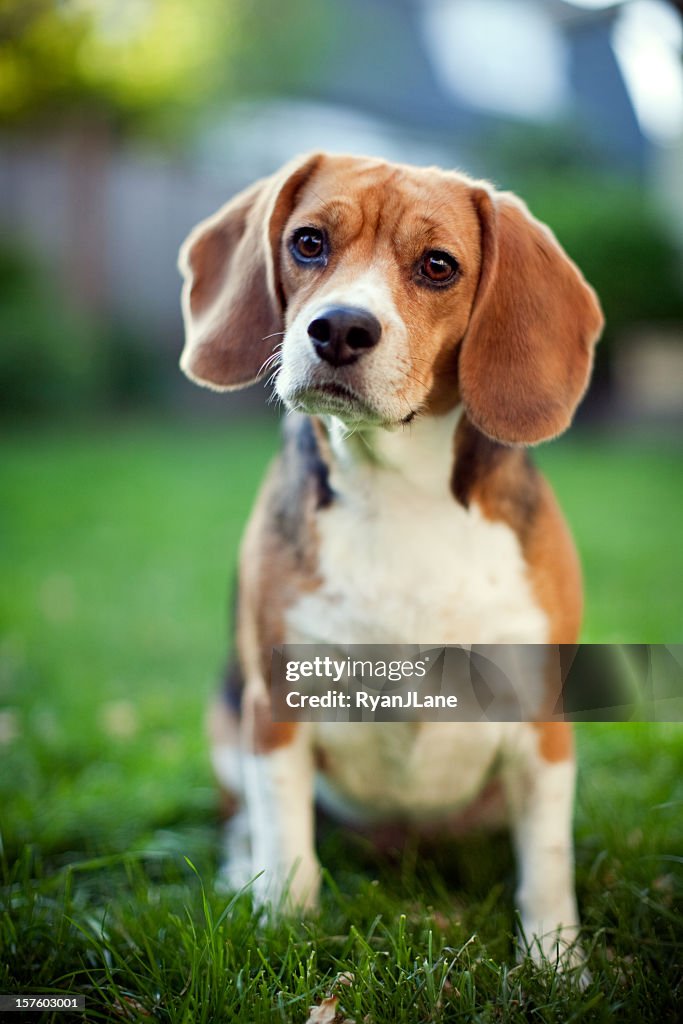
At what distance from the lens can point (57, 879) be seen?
7.78ft

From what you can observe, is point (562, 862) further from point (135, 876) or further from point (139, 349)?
point (139, 349)

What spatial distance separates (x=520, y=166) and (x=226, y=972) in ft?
37.6

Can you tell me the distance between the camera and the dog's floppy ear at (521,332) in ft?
6.81

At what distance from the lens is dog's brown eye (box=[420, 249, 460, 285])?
204 cm

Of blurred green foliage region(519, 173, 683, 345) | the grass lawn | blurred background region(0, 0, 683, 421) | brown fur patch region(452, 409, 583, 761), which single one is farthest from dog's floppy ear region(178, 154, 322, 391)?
blurred green foliage region(519, 173, 683, 345)

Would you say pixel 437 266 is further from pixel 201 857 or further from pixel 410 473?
pixel 201 857

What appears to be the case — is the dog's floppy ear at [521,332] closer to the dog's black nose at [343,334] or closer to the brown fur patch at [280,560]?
the dog's black nose at [343,334]

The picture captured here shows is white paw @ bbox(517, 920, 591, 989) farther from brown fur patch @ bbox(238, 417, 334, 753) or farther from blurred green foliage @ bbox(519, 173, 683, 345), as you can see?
blurred green foliage @ bbox(519, 173, 683, 345)

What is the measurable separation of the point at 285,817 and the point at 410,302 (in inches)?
47.2

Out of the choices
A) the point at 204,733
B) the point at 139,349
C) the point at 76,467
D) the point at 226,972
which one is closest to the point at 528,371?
the point at 226,972

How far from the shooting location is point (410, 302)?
200 cm

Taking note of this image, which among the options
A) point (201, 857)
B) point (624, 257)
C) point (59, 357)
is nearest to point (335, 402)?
point (201, 857)

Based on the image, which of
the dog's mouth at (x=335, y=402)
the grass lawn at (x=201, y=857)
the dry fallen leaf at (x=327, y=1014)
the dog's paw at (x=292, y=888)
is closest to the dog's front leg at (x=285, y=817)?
the dog's paw at (x=292, y=888)

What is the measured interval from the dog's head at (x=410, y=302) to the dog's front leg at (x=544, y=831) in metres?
0.73
